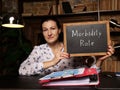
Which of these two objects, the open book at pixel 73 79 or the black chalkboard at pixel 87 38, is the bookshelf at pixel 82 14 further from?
the open book at pixel 73 79

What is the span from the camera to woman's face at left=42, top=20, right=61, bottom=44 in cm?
224

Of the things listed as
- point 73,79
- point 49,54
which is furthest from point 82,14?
point 73,79

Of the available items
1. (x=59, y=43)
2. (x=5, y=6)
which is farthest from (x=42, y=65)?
(x=5, y=6)

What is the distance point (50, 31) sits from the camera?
7.39ft

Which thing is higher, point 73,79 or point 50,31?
point 50,31

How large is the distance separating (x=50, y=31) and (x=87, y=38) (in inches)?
22.7

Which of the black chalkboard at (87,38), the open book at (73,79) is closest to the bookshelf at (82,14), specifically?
the black chalkboard at (87,38)

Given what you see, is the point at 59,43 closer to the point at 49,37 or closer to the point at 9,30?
the point at 49,37

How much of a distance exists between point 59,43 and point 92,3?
1.65 meters

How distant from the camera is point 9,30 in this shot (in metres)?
3.62

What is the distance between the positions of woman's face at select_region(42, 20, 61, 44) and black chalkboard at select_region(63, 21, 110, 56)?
459mm

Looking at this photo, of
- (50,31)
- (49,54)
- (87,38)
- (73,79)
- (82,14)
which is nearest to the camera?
(73,79)

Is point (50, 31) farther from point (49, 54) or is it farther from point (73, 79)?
point (73, 79)

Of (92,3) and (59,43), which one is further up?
(92,3)
